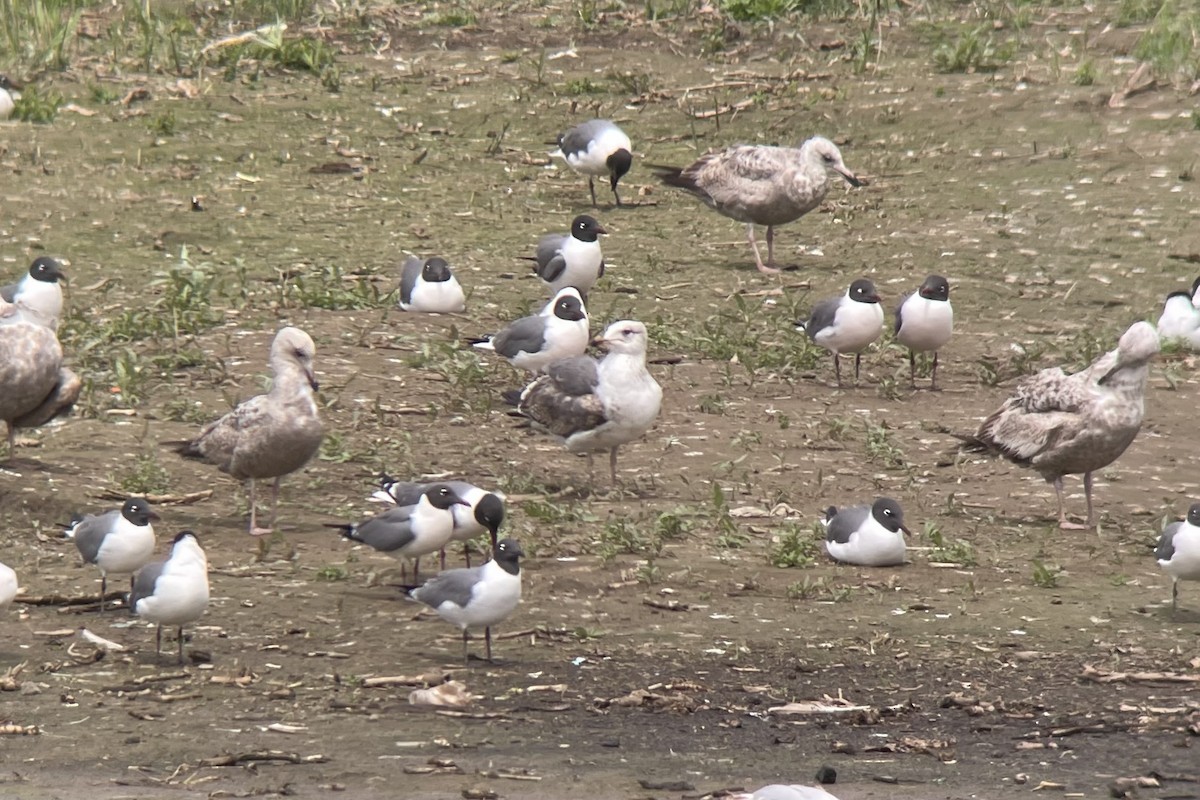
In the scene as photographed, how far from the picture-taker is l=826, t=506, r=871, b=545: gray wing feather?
33.4 feet

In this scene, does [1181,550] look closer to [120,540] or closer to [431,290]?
[120,540]

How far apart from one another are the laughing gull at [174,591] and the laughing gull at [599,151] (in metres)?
9.18

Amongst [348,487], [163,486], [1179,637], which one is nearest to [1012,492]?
[1179,637]

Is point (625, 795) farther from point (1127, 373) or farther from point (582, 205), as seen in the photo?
point (582, 205)

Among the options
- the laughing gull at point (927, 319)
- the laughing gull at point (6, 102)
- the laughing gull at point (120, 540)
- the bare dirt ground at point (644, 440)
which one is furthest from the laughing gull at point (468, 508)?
the laughing gull at point (6, 102)

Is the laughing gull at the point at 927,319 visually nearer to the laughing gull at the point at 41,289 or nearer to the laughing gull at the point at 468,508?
the laughing gull at the point at 468,508

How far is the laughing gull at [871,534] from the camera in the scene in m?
10.1

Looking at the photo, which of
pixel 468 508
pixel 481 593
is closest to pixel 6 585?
pixel 481 593

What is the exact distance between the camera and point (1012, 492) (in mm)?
11953

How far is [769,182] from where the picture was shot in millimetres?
15984

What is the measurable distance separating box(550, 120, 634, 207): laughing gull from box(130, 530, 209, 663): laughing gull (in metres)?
9.18

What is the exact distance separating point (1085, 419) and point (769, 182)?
5.32 metres

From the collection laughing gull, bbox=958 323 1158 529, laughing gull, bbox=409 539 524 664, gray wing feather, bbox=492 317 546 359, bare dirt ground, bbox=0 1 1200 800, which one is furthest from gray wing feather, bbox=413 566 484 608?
gray wing feather, bbox=492 317 546 359

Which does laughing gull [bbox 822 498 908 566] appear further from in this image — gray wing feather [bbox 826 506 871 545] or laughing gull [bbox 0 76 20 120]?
laughing gull [bbox 0 76 20 120]
